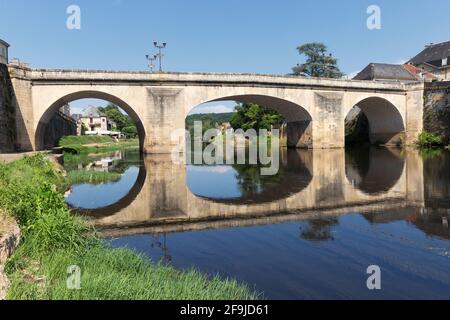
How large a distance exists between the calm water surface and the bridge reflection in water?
0.12ft

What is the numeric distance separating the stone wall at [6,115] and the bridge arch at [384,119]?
103 ft

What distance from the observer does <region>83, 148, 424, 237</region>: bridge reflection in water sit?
10.4 metres

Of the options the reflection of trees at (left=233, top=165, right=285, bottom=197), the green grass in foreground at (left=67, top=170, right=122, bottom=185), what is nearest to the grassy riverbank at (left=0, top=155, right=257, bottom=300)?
the reflection of trees at (left=233, top=165, right=285, bottom=197)

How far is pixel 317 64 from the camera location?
72.4 m

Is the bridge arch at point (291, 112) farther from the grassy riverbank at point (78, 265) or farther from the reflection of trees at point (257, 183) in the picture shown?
the grassy riverbank at point (78, 265)

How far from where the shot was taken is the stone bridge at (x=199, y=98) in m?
28.5

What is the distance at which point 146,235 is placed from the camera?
900cm

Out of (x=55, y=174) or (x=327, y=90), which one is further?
(x=327, y=90)

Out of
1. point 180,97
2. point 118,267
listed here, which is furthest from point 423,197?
point 180,97

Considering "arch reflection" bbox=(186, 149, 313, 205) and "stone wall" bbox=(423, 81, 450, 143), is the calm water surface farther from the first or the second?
"stone wall" bbox=(423, 81, 450, 143)

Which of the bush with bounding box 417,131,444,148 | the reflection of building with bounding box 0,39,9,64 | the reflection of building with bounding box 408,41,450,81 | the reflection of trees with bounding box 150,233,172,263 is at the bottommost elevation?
the reflection of trees with bounding box 150,233,172,263

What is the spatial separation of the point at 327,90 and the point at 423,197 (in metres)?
26.4
